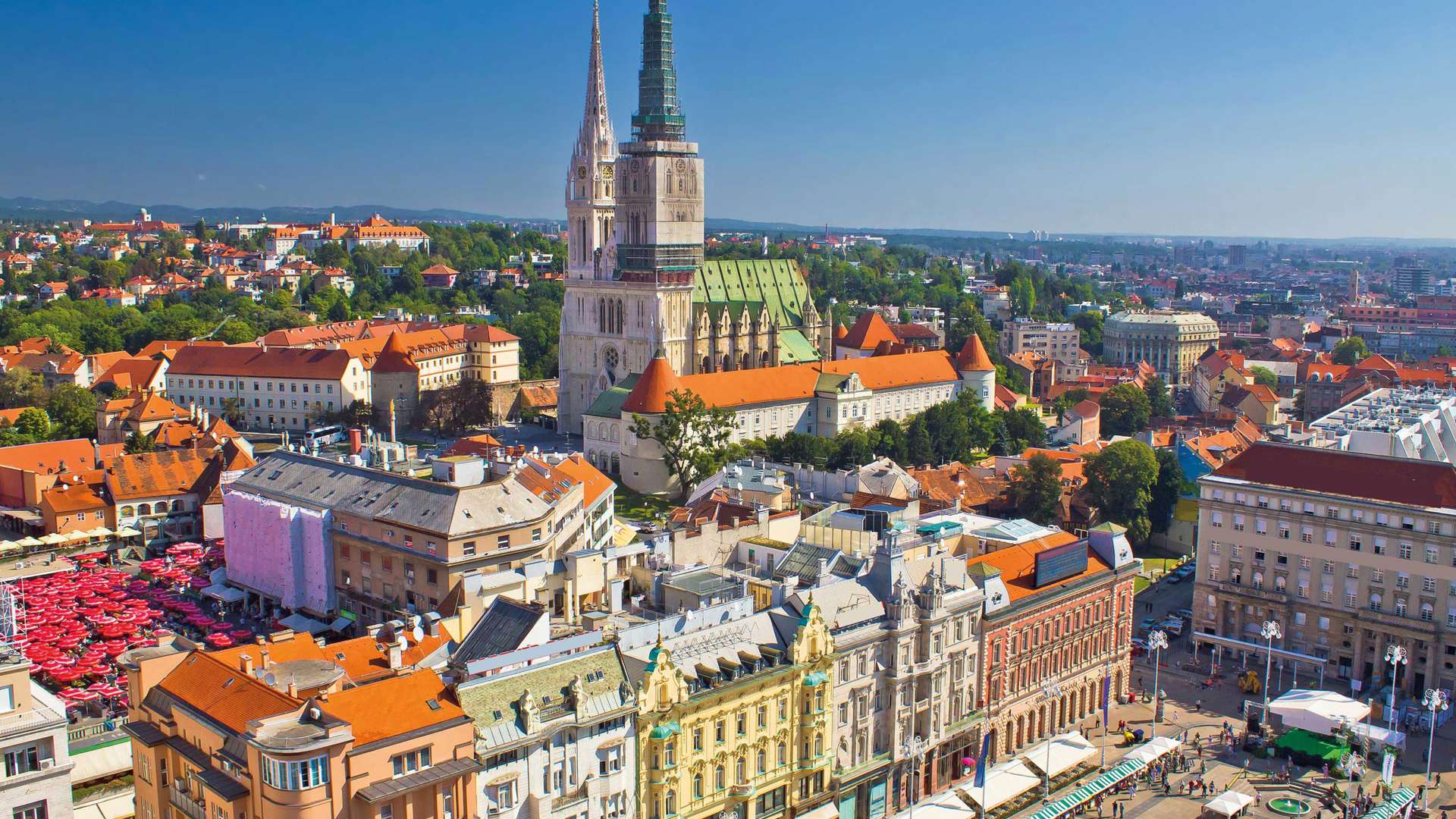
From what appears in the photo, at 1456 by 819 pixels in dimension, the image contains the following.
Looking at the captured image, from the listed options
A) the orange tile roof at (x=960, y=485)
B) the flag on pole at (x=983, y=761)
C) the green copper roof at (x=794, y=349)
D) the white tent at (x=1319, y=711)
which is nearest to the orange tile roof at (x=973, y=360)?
the green copper roof at (x=794, y=349)

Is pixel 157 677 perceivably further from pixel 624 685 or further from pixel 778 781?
pixel 778 781

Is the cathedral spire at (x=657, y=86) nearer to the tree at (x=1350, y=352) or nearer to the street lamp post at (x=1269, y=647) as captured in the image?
the street lamp post at (x=1269, y=647)

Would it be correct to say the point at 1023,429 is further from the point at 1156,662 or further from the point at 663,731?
the point at 663,731

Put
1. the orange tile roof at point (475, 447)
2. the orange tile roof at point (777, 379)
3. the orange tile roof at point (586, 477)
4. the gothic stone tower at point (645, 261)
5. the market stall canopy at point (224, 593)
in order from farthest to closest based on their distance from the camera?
the gothic stone tower at point (645, 261)
the orange tile roof at point (777, 379)
the orange tile roof at point (475, 447)
the orange tile roof at point (586, 477)
the market stall canopy at point (224, 593)

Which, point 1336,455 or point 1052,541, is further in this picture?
point 1336,455

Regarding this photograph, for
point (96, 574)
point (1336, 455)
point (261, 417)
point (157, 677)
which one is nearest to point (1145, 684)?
point (1336, 455)
